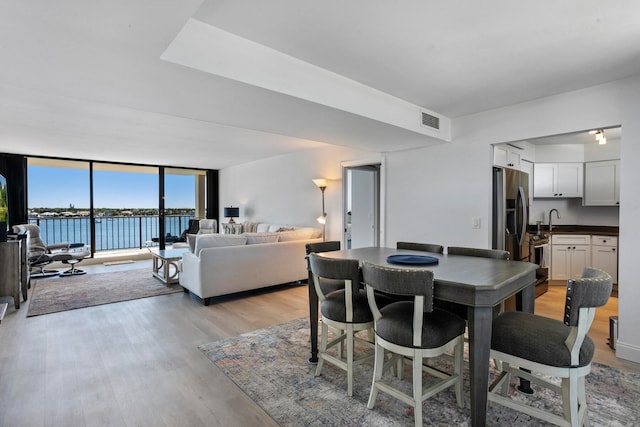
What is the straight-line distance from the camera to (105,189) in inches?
309

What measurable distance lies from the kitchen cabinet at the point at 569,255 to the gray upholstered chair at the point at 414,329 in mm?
4012

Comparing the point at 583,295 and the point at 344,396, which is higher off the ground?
the point at 583,295

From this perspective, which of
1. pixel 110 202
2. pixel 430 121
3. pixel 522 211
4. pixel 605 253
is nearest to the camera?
pixel 430 121

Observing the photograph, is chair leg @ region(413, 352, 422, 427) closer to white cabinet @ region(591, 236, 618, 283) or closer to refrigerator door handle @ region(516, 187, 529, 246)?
refrigerator door handle @ region(516, 187, 529, 246)

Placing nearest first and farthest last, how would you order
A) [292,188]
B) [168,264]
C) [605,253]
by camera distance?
[605,253] < [168,264] < [292,188]

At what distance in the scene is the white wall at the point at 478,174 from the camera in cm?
265

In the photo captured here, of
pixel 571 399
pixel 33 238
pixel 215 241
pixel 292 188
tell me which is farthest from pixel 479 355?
pixel 33 238

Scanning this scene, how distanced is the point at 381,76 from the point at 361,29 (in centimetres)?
74

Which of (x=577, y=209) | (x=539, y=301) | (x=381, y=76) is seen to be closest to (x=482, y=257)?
(x=381, y=76)

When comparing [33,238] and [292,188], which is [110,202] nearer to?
[33,238]

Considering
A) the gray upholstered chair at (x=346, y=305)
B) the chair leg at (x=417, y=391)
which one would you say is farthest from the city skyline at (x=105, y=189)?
the chair leg at (x=417, y=391)

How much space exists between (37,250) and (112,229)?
254cm

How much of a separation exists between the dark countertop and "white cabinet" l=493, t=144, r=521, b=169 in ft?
5.45

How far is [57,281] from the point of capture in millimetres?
5395
